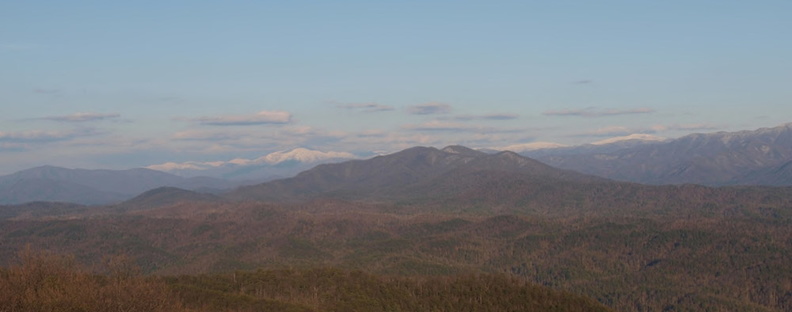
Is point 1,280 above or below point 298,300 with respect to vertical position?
above

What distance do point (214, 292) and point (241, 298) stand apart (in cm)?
902

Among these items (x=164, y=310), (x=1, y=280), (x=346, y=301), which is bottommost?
(x=346, y=301)

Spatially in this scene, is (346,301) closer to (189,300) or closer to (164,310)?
(189,300)

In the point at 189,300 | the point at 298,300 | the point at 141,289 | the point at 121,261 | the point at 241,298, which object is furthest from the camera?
the point at 298,300

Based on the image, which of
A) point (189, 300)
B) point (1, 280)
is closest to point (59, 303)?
point (1, 280)

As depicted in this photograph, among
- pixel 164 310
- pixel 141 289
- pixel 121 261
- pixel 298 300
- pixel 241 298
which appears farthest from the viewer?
pixel 298 300

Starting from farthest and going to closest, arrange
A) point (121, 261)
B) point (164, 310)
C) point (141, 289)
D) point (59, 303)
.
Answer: point (121, 261)
point (164, 310)
point (141, 289)
point (59, 303)

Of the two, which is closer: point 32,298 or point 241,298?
point 32,298

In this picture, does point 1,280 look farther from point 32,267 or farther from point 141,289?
point 141,289

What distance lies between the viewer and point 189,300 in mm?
161250

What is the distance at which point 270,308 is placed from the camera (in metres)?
171

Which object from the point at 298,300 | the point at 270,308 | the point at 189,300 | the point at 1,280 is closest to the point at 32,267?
the point at 1,280

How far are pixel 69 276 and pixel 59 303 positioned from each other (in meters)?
18.8

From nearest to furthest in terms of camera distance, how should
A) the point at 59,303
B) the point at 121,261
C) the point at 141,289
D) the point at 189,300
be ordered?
1. the point at 59,303
2. the point at 141,289
3. the point at 121,261
4. the point at 189,300
